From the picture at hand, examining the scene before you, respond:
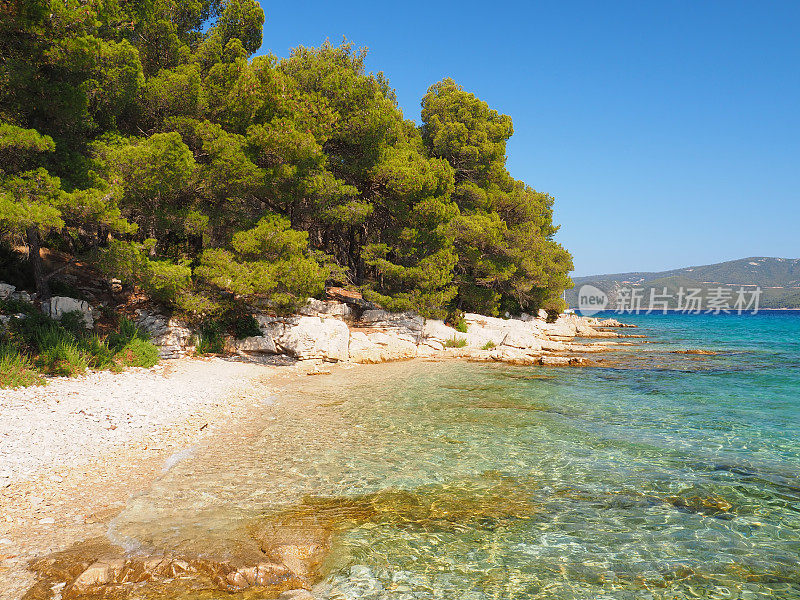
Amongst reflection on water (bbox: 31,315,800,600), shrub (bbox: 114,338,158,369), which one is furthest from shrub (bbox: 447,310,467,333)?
shrub (bbox: 114,338,158,369)

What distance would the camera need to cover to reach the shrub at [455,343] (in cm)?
2891

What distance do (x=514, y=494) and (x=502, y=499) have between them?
0.33 metres

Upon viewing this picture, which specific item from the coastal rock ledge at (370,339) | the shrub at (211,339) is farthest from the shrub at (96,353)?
the shrub at (211,339)

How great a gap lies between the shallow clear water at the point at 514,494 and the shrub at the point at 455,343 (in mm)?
13470

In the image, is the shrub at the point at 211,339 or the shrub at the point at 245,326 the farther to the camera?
the shrub at the point at 245,326

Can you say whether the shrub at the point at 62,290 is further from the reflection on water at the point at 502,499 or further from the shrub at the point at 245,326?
the reflection on water at the point at 502,499

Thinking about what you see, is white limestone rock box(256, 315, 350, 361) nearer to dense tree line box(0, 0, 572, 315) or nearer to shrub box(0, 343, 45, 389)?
dense tree line box(0, 0, 572, 315)

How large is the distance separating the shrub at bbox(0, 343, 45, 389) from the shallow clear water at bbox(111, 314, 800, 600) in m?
5.55

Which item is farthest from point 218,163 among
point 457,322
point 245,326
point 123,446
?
point 457,322

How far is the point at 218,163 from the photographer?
740 inches

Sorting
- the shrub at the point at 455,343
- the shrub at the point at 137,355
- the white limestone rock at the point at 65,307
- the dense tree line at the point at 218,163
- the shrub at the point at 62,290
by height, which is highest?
the dense tree line at the point at 218,163

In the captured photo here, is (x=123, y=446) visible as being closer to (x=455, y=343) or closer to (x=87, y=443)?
(x=87, y=443)

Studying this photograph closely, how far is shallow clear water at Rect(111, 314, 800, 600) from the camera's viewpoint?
5504 mm

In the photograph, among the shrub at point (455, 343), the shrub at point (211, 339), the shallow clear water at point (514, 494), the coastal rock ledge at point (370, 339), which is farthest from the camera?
the shrub at point (455, 343)
